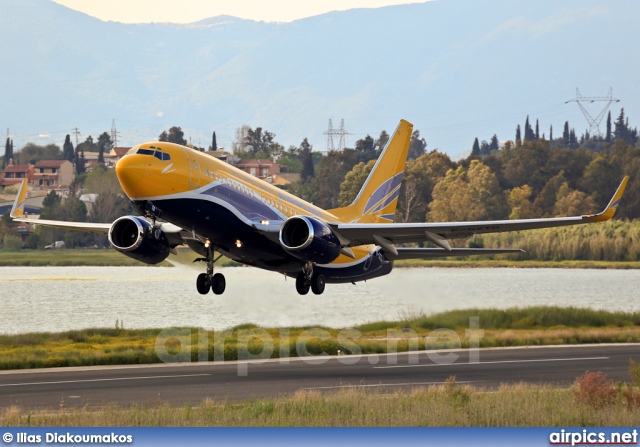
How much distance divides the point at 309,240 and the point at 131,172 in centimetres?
692

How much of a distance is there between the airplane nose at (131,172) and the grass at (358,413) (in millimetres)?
8169

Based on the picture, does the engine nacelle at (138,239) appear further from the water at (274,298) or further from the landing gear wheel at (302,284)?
the landing gear wheel at (302,284)

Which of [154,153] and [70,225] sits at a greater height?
[154,153]

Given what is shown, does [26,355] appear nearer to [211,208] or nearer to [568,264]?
[211,208]

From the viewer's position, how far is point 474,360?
46.6 metres

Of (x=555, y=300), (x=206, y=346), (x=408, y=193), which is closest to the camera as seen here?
(x=206, y=346)

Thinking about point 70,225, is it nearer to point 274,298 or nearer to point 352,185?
point 274,298

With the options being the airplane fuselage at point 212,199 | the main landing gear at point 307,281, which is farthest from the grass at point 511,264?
the airplane fuselage at point 212,199

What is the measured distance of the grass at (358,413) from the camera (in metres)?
27.3

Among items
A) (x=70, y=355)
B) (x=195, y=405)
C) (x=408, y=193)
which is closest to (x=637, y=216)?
(x=408, y=193)

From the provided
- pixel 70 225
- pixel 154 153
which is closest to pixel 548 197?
pixel 70 225

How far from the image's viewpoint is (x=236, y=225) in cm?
3803

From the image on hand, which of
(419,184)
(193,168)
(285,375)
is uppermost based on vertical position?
(419,184)

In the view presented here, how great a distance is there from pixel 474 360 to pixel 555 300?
3898cm
